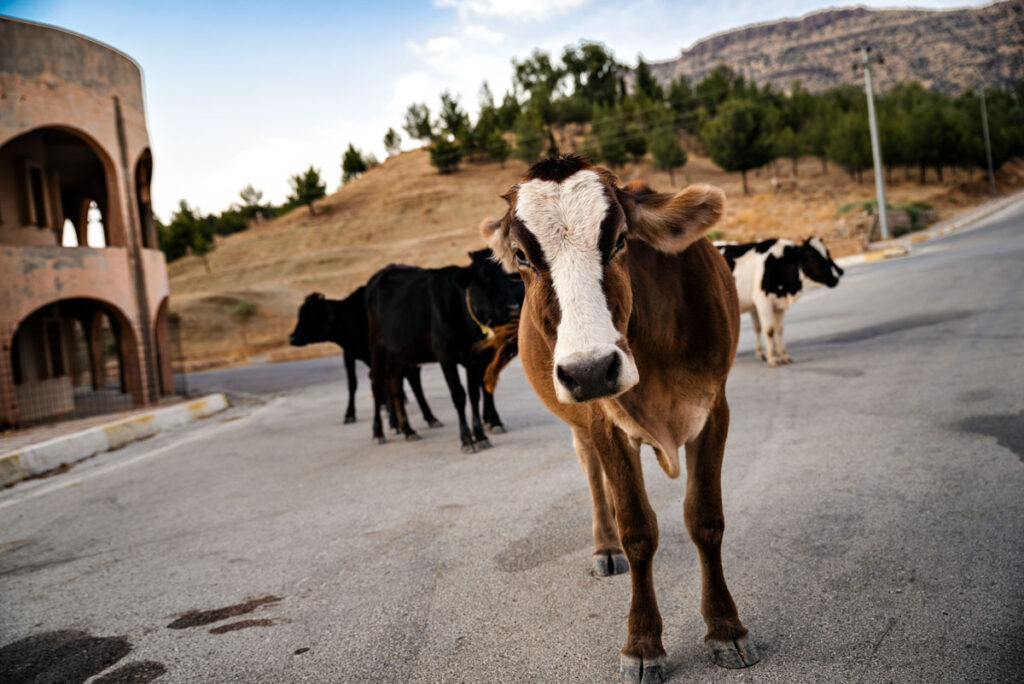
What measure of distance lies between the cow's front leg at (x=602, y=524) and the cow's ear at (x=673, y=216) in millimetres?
1268

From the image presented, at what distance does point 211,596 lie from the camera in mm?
4180

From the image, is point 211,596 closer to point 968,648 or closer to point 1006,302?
point 968,648

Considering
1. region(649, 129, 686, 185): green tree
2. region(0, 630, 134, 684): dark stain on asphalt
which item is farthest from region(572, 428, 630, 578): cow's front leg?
region(649, 129, 686, 185): green tree

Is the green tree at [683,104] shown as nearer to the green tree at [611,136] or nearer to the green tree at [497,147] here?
the green tree at [611,136]

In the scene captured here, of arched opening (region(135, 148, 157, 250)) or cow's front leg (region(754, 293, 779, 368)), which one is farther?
arched opening (region(135, 148, 157, 250))

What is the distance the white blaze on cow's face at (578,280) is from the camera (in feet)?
7.43

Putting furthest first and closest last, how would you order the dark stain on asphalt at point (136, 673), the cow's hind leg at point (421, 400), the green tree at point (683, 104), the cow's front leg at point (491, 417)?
1. the green tree at point (683, 104)
2. the cow's hind leg at point (421, 400)
3. the cow's front leg at point (491, 417)
4. the dark stain on asphalt at point (136, 673)

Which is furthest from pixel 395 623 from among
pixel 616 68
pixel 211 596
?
pixel 616 68

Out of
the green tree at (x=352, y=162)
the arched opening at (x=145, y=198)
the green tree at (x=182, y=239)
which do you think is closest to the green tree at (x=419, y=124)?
the green tree at (x=352, y=162)

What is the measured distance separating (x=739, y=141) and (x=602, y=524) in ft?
219

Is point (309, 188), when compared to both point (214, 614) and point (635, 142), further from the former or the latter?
point (214, 614)

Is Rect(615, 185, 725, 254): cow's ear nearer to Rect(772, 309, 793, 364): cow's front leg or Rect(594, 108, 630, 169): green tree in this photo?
Rect(772, 309, 793, 364): cow's front leg

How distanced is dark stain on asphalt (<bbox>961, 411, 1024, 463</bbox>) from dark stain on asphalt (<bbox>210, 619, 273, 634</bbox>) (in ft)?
16.3

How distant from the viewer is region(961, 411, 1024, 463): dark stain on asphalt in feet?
16.9
